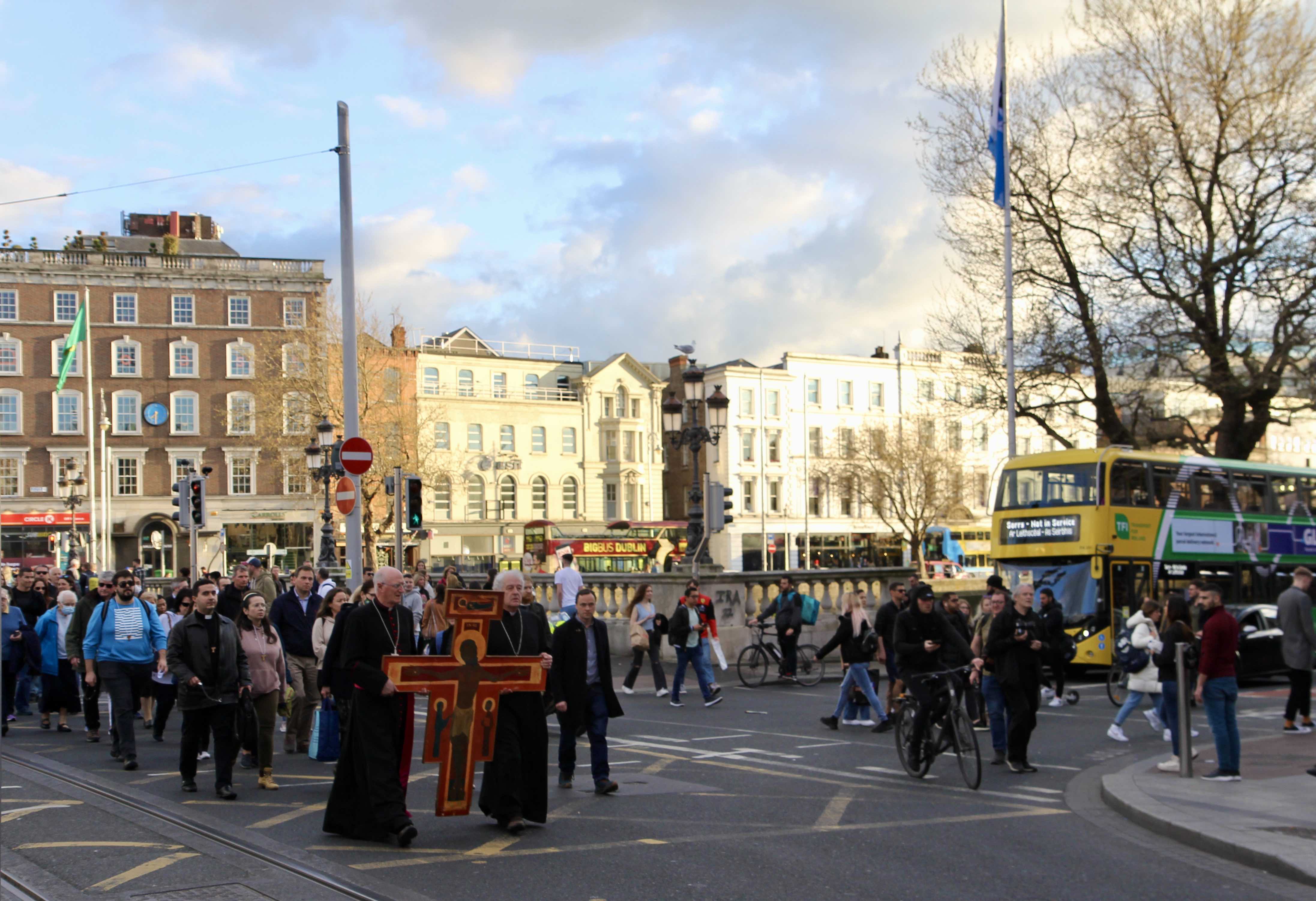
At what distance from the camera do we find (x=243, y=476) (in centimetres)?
6462

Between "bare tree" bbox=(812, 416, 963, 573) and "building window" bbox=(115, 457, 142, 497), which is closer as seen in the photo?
"bare tree" bbox=(812, 416, 963, 573)

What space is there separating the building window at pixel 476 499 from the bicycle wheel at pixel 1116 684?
176ft

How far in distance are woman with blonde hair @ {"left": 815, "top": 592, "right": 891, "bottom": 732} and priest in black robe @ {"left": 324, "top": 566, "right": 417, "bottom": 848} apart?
7.67 meters

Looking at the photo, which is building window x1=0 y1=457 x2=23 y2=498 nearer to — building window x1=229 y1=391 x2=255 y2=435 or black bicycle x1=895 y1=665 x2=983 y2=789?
building window x1=229 y1=391 x2=255 y2=435

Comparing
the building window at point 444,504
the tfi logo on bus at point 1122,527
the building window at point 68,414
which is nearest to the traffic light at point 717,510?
the tfi logo on bus at point 1122,527

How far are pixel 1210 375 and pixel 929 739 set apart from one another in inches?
809

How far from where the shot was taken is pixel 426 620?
1034 cm

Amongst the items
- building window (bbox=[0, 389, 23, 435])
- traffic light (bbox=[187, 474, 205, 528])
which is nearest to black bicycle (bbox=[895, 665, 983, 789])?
traffic light (bbox=[187, 474, 205, 528])

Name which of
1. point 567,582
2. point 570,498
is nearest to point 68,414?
point 570,498

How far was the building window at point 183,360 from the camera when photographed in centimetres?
6425

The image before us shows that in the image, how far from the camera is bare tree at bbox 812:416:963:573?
62875 mm

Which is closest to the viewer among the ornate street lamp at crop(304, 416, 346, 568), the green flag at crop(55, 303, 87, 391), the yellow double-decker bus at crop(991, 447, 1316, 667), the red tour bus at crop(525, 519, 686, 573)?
the yellow double-decker bus at crop(991, 447, 1316, 667)

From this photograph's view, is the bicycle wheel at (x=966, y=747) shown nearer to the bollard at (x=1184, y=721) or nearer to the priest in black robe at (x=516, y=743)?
the bollard at (x=1184, y=721)

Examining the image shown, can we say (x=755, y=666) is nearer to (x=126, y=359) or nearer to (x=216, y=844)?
(x=216, y=844)
